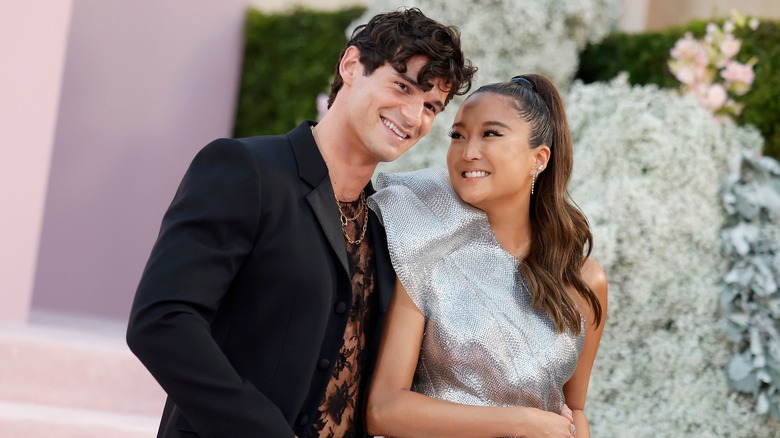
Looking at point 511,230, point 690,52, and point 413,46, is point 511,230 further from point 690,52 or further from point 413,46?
point 690,52

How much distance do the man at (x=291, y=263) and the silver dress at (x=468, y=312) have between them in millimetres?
90

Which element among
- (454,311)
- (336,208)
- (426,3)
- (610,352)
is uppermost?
(426,3)

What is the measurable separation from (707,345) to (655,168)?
0.94 meters

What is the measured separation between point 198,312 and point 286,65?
6.56 metres

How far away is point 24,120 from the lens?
535cm

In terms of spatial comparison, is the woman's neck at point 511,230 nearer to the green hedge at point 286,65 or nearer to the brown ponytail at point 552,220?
the brown ponytail at point 552,220

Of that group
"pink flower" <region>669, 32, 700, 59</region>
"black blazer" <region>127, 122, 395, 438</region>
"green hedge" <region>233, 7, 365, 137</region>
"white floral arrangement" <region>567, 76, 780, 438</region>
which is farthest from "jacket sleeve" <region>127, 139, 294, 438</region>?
"green hedge" <region>233, 7, 365, 137</region>

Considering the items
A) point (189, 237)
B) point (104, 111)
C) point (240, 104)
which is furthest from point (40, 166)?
point (189, 237)

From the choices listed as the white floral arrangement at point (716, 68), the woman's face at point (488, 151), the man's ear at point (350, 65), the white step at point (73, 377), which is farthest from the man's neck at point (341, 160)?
the white floral arrangement at point (716, 68)

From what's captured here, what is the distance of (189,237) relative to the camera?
1.99 m

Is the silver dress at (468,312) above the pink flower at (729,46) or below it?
below

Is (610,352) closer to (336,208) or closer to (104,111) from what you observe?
(336,208)

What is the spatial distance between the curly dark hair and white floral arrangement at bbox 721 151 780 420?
2.76 metres

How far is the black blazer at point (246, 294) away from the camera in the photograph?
6.39 feet
